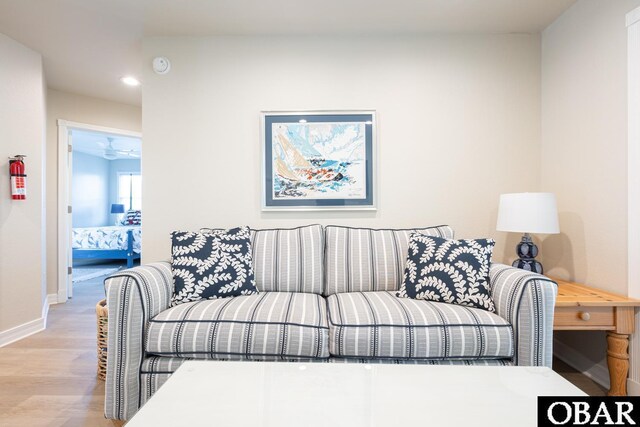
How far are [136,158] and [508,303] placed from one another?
→ 8594 millimetres

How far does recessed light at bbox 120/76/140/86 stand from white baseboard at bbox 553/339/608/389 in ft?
14.3

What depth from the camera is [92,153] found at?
7.27 m

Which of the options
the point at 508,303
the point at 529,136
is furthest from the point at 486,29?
the point at 508,303

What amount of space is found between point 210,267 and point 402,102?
181cm

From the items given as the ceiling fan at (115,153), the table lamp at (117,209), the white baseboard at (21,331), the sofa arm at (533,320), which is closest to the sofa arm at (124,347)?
the sofa arm at (533,320)

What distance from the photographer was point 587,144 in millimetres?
2021

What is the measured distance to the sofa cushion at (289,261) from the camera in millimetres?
2002

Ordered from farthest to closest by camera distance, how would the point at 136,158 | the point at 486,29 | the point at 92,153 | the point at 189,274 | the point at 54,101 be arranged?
the point at 136,158, the point at 92,153, the point at 54,101, the point at 486,29, the point at 189,274

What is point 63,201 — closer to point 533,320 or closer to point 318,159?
point 318,159

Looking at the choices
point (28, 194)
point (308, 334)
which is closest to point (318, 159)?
point (308, 334)

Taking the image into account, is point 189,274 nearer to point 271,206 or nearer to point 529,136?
point 271,206

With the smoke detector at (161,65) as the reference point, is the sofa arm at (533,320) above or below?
below

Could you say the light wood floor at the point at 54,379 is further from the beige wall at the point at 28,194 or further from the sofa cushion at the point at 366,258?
the sofa cushion at the point at 366,258

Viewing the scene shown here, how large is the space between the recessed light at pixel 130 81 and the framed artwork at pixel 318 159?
5.97 feet
